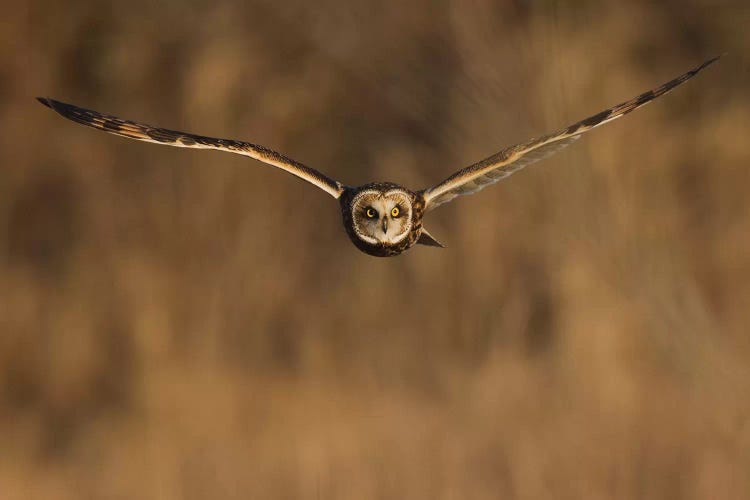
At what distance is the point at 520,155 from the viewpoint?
3764 millimetres

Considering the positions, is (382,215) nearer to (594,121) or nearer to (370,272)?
(594,121)

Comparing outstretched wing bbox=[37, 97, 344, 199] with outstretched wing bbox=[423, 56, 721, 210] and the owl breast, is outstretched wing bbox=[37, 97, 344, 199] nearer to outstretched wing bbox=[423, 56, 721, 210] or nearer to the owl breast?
the owl breast

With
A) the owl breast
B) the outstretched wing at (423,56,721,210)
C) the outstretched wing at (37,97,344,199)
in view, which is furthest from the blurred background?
the outstretched wing at (37,97,344,199)

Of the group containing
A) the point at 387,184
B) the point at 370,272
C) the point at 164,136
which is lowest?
the point at 370,272

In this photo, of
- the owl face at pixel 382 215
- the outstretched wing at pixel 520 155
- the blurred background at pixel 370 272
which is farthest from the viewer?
the blurred background at pixel 370 272

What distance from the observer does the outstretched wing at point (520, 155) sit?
369 centimetres

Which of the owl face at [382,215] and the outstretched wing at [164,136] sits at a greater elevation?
the outstretched wing at [164,136]

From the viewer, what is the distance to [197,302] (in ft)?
15.9

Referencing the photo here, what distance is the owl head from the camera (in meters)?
3.84

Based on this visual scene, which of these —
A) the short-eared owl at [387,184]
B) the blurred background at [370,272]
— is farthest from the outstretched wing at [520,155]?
the blurred background at [370,272]

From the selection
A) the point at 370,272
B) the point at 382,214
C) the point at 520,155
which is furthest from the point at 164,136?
the point at 370,272

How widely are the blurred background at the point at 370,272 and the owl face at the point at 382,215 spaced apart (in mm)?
488

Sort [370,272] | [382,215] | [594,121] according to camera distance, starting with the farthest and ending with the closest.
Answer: [370,272] → [382,215] → [594,121]

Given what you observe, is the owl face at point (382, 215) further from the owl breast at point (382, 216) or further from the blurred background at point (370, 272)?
the blurred background at point (370, 272)
